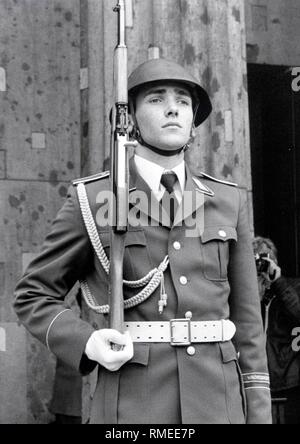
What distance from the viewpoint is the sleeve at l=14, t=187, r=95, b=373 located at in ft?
9.48

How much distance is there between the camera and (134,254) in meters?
3.02

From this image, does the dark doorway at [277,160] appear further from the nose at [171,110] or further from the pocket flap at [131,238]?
the pocket flap at [131,238]

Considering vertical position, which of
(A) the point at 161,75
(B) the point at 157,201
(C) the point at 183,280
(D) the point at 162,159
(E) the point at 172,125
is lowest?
(C) the point at 183,280

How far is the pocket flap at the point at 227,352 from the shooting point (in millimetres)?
2990

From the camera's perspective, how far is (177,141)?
305 centimetres

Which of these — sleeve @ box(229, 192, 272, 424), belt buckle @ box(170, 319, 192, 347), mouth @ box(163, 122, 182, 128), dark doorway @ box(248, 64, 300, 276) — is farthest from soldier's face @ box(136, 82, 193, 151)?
dark doorway @ box(248, 64, 300, 276)

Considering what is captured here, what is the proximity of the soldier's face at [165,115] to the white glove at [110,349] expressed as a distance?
64 cm

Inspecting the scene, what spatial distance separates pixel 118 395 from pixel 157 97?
944 millimetres

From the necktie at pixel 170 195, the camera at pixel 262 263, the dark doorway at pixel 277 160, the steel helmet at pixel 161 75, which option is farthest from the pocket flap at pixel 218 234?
the dark doorway at pixel 277 160

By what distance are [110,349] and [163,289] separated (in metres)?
0.29

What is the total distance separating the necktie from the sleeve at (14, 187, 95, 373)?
27cm

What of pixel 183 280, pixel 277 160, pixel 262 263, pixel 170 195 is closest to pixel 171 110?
pixel 170 195

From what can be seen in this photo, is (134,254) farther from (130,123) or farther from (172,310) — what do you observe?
(130,123)

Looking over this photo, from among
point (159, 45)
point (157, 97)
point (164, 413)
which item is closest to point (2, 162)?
point (159, 45)
